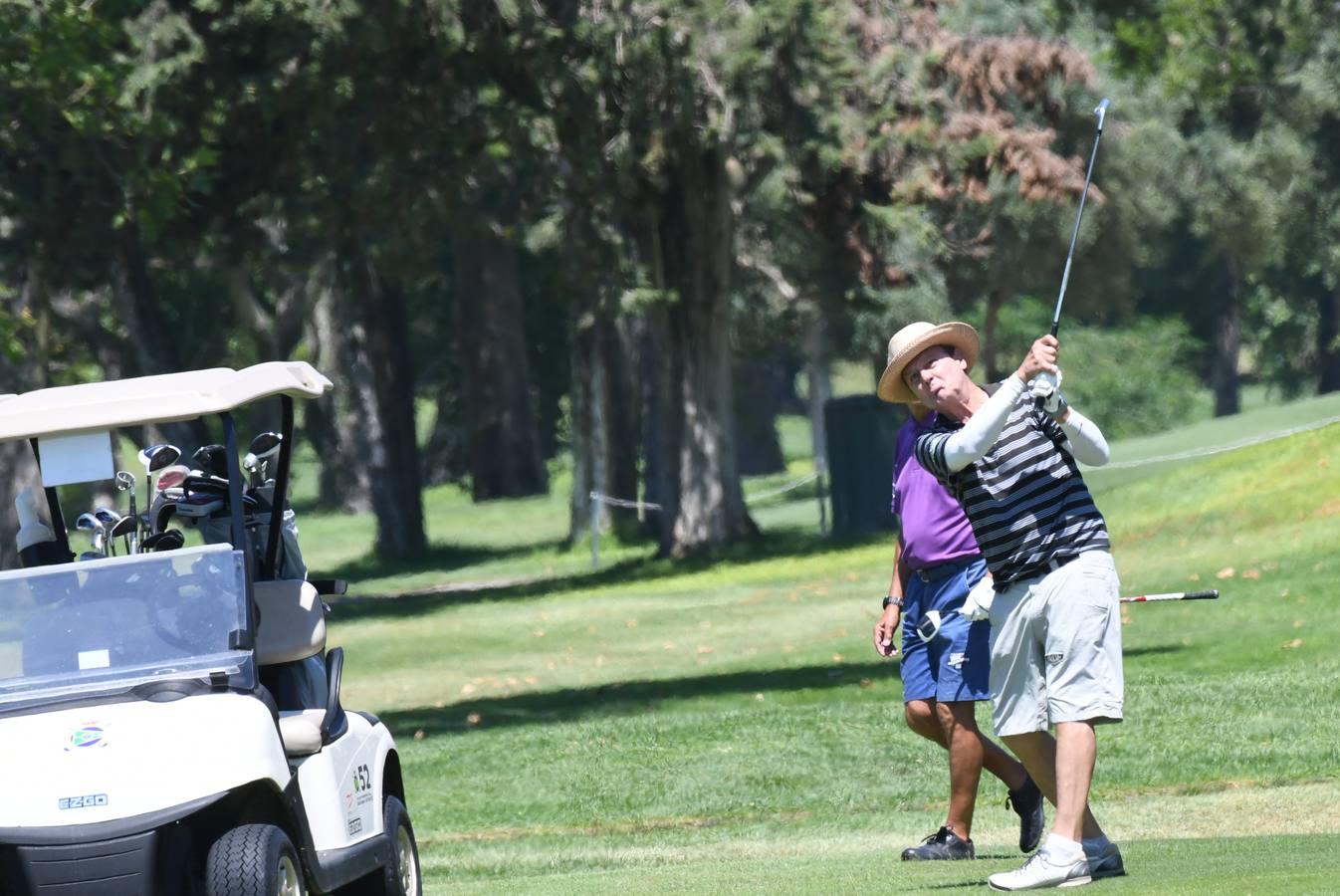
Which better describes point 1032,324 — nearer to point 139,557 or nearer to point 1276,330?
point 1276,330

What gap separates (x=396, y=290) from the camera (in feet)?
119

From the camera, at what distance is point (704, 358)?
96.9 ft

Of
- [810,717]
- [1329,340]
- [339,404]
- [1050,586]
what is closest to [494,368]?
[339,404]

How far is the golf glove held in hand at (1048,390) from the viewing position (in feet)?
22.1

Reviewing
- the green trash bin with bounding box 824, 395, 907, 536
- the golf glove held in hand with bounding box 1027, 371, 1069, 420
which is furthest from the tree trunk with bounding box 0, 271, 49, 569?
the golf glove held in hand with bounding box 1027, 371, 1069, 420

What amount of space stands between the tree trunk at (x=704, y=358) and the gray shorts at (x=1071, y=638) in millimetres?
22090

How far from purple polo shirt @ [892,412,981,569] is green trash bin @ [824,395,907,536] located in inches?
810

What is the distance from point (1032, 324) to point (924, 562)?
163 ft

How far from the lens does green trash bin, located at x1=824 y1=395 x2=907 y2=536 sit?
29.6 metres

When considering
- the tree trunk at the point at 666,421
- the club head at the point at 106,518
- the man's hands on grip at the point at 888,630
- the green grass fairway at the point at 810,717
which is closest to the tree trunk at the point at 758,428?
the tree trunk at the point at 666,421

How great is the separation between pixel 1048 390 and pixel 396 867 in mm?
2700

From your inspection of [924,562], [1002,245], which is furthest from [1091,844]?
[1002,245]

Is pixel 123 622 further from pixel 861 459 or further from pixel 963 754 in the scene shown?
pixel 861 459

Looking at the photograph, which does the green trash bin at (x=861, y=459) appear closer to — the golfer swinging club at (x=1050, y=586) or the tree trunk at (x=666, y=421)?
the tree trunk at (x=666, y=421)
